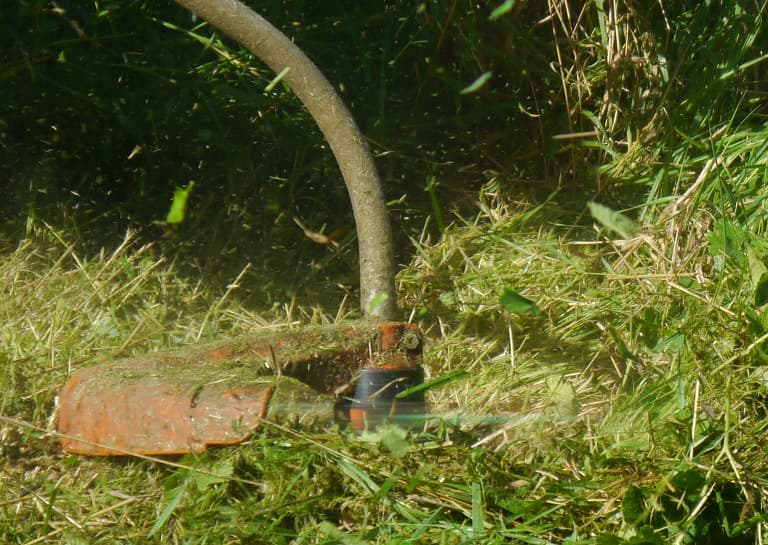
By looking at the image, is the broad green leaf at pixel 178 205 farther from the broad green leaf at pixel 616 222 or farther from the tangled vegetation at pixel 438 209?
the broad green leaf at pixel 616 222

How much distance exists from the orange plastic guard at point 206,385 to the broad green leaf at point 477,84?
656mm

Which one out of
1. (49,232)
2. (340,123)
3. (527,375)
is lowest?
(527,375)

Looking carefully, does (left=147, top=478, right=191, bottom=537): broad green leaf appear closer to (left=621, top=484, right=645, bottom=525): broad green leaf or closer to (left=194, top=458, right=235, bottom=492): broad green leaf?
(left=194, top=458, right=235, bottom=492): broad green leaf

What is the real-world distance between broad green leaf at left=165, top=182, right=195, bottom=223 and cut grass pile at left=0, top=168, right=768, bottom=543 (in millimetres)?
135

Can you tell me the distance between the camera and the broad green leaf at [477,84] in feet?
7.55

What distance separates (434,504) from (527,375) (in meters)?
0.62

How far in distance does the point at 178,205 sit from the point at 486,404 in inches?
36.3

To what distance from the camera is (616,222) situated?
230 centimetres

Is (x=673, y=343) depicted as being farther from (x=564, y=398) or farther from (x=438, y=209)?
(x=438, y=209)

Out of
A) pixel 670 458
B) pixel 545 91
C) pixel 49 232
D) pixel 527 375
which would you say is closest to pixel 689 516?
pixel 670 458

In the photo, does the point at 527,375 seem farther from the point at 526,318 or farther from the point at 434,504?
the point at 434,504

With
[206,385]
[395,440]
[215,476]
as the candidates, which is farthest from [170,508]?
[395,440]

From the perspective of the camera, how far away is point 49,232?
247 cm

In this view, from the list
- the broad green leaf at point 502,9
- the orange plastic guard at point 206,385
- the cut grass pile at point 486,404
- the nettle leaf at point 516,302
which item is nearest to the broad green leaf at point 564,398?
the cut grass pile at point 486,404
